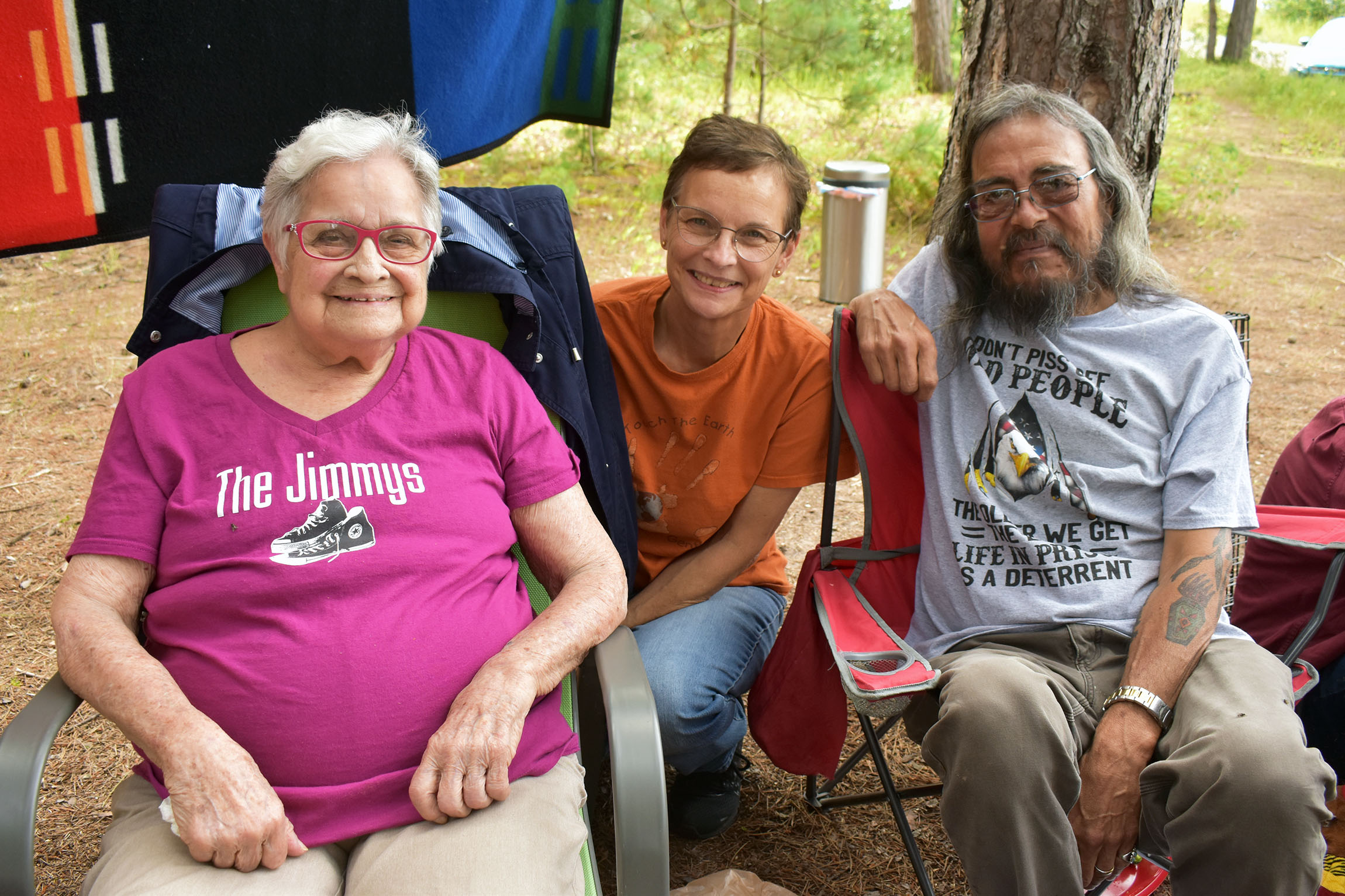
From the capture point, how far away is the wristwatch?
6.36ft

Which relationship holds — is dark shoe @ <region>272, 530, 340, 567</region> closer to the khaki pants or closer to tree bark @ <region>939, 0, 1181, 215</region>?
the khaki pants

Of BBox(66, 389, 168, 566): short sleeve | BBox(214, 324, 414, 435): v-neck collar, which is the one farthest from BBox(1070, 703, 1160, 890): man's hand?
BBox(66, 389, 168, 566): short sleeve

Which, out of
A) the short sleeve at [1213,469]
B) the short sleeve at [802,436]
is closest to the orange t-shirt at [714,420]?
the short sleeve at [802,436]

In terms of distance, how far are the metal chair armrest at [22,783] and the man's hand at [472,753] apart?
56cm

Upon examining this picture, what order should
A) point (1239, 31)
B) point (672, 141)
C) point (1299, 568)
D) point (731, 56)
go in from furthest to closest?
point (1239, 31)
point (672, 141)
point (731, 56)
point (1299, 568)

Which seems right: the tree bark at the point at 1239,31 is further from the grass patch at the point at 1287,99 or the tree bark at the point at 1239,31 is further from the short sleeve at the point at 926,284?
the short sleeve at the point at 926,284

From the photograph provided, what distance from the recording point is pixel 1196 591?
2045 mm

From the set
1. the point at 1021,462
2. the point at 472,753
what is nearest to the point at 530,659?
the point at 472,753

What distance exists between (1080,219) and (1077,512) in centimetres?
68

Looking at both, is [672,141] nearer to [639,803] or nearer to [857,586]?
[857,586]

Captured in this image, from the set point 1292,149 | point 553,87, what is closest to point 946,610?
point 553,87

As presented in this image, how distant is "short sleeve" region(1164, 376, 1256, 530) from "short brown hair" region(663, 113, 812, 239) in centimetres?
98

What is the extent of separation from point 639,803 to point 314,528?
0.75 meters

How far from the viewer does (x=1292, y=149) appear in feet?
36.6
